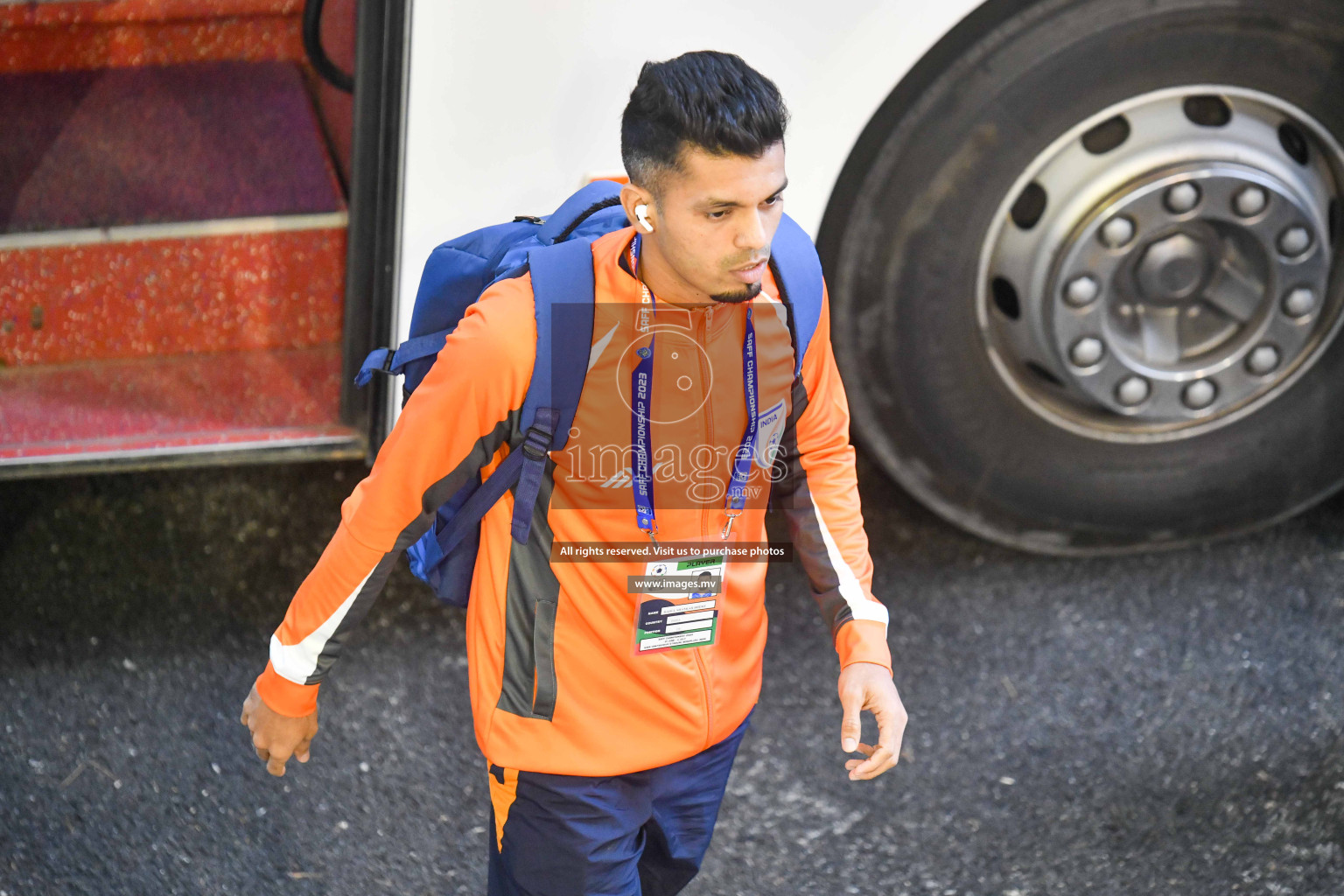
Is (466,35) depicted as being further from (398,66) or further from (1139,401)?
(1139,401)

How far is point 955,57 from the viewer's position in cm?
258

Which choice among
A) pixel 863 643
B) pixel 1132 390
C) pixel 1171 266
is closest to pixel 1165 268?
pixel 1171 266

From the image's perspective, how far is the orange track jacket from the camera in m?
1.68

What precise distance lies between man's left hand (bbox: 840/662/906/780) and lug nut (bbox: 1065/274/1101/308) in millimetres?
1166

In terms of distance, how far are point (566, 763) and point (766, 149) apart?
841mm

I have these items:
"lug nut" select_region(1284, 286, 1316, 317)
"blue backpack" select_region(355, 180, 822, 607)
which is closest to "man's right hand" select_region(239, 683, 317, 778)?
"blue backpack" select_region(355, 180, 822, 607)

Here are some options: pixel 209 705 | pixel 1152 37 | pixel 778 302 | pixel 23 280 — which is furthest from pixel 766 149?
pixel 23 280

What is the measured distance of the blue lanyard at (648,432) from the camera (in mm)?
1748

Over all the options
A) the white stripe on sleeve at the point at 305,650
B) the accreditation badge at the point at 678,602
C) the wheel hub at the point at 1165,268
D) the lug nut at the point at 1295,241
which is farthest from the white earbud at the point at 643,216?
the lug nut at the point at 1295,241

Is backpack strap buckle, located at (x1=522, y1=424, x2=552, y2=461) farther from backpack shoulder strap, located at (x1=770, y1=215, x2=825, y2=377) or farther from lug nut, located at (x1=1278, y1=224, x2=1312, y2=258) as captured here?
lug nut, located at (x1=1278, y1=224, x2=1312, y2=258)

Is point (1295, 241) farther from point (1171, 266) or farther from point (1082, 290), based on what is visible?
point (1082, 290)

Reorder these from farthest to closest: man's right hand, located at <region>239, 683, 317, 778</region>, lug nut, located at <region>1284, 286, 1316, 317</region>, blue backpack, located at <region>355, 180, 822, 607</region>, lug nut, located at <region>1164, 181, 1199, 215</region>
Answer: lug nut, located at <region>1284, 286, 1316, 317</region>, lug nut, located at <region>1164, 181, 1199, 215</region>, man's right hand, located at <region>239, 683, 317, 778</region>, blue backpack, located at <region>355, 180, 822, 607</region>

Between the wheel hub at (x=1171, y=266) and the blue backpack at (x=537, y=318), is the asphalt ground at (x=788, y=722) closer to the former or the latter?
the wheel hub at (x=1171, y=266)

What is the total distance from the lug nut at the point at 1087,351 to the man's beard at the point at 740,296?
4.23ft
